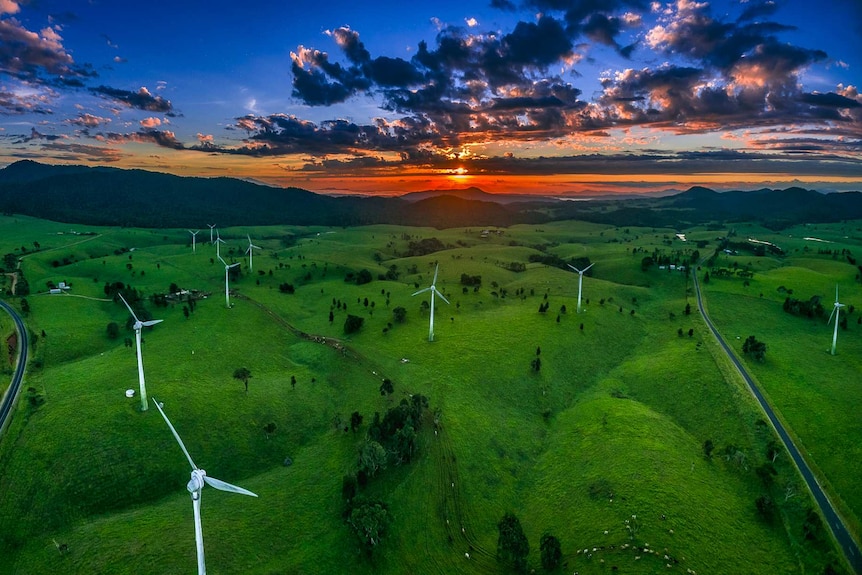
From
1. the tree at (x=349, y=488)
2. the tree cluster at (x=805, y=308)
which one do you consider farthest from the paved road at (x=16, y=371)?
the tree cluster at (x=805, y=308)

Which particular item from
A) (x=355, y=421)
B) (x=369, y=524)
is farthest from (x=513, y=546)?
(x=355, y=421)

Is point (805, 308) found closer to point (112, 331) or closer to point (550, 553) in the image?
point (550, 553)

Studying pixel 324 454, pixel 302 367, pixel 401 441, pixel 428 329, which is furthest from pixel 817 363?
pixel 302 367

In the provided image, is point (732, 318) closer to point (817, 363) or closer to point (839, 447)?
point (817, 363)

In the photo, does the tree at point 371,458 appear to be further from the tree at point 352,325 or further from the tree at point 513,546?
the tree at point 352,325

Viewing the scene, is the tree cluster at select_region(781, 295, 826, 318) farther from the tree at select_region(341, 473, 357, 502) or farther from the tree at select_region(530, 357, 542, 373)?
the tree at select_region(341, 473, 357, 502)
